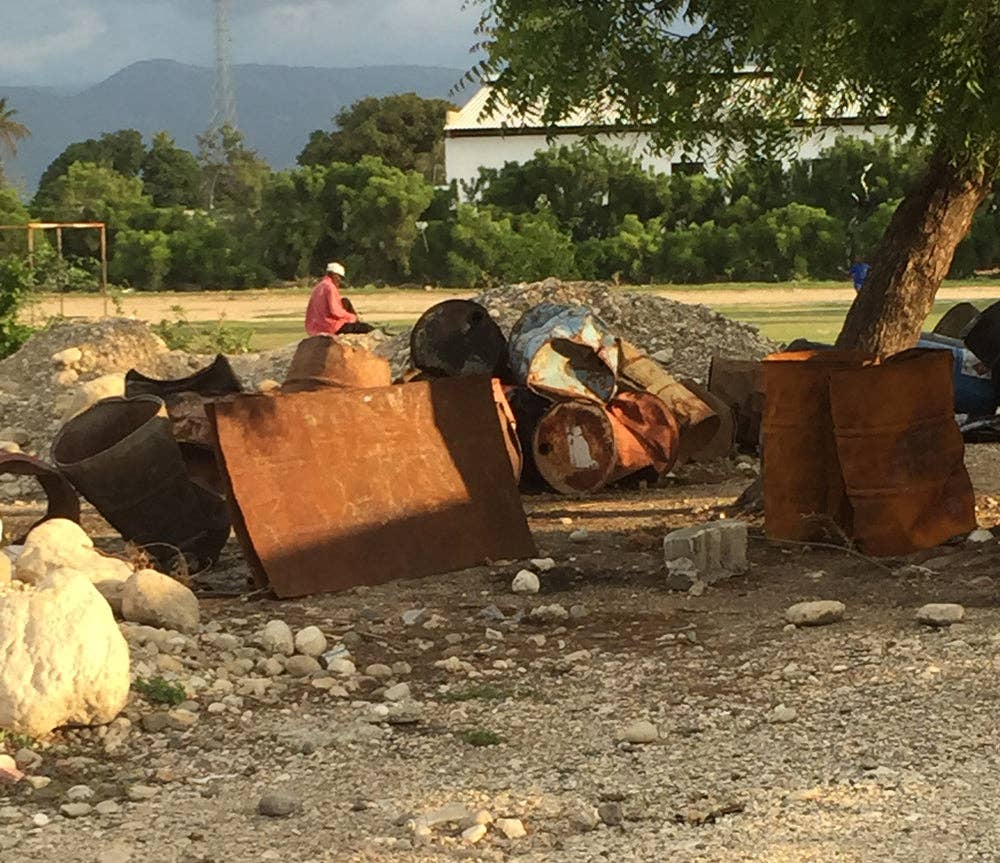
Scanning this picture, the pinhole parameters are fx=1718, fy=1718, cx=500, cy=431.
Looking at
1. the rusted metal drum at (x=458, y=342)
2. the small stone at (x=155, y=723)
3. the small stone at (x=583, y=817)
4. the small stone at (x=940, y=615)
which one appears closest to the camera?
the small stone at (x=583, y=817)

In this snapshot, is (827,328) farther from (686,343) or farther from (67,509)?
(67,509)

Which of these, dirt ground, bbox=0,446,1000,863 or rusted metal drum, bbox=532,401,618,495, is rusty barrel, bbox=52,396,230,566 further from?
rusted metal drum, bbox=532,401,618,495

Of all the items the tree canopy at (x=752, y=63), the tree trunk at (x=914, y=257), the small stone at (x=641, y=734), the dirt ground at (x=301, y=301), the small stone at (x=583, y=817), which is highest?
the tree canopy at (x=752, y=63)

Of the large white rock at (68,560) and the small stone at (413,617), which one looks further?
the small stone at (413,617)

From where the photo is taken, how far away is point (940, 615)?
21.2ft

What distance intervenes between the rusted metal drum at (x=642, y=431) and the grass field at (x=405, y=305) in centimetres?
1059

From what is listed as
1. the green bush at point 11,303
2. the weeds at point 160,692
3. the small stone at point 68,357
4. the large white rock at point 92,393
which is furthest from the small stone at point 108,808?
the green bush at point 11,303

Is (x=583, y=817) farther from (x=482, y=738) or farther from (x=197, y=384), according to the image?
(x=197, y=384)

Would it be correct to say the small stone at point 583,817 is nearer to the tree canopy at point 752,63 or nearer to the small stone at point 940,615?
the small stone at point 940,615

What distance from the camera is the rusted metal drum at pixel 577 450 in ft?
33.7

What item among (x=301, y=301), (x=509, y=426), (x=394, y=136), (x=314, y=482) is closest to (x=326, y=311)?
(x=509, y=426)

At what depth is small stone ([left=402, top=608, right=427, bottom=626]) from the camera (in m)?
7.04

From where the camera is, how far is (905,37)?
7.37m

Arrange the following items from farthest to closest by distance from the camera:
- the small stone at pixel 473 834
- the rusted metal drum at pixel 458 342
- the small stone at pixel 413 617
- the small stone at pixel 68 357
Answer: the small stone at pixel 68 357 < the rusted metal drum at pixel 458 342 < the small stone at pixel 413 617 < the small stone at pixel 473 834
